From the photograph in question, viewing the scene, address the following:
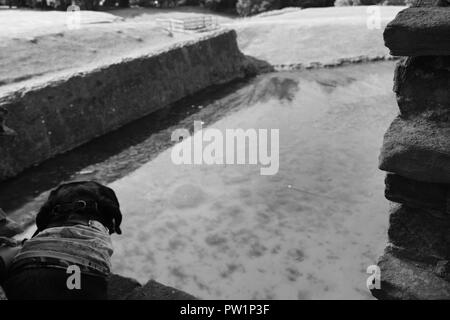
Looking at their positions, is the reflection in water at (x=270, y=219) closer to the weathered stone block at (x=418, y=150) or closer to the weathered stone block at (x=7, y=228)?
the weathered stone block at (x=7, y=228)

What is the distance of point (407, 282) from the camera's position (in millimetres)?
2795

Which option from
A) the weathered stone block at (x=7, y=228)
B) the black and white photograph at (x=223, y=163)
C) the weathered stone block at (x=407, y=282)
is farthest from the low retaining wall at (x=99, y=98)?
the weathered stone block at (x=407, y=282)

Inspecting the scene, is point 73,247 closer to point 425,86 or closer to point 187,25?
point 425,86

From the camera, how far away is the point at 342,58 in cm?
3020

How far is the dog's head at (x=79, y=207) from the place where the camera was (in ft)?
11.0

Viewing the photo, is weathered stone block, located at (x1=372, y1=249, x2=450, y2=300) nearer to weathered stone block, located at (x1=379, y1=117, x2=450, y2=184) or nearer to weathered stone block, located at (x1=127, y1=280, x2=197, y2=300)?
weathered stone block, located at (x1=379, y1=117, x2=450, y2=184)

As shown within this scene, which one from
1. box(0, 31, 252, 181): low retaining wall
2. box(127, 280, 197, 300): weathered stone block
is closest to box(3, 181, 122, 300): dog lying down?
box(127, 280, 197, 300): weathered stone block

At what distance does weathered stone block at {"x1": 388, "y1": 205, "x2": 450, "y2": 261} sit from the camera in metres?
2.73

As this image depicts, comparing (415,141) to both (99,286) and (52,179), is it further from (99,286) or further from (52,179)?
(52,179)

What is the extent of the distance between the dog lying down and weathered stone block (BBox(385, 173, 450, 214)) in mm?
1817

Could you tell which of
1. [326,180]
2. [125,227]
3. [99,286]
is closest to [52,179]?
[125,227]

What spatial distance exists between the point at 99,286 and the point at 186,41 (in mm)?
23263

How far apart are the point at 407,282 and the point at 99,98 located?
57.2ft

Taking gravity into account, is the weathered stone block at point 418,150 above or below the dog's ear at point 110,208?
above
